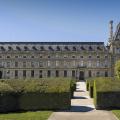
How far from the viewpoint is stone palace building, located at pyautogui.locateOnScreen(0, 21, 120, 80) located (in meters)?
87.2

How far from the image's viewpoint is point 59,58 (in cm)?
8819

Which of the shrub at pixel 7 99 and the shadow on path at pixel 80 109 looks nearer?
the shrub at pixel 7 99

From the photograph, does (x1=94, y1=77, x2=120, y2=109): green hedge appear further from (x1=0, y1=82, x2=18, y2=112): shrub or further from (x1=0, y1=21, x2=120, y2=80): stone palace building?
(x1=0, y1=21, x2=120, y2=80): stone palace building

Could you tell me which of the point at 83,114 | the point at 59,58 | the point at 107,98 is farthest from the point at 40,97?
the point at 59,58

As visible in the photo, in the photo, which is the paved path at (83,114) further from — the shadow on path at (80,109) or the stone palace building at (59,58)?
the stone palace building at (59,58)

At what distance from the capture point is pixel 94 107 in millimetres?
27906

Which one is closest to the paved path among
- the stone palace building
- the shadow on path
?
the shadow on path

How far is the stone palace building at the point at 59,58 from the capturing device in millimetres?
87250

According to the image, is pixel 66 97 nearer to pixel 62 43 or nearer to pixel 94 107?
pixel 94 107

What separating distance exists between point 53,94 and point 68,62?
206 ft

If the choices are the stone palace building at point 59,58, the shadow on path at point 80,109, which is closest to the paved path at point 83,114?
the shadow on path at point 80,109

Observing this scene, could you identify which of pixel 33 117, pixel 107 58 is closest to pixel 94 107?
pixel 33 117

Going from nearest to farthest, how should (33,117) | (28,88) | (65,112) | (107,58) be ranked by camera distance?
1. (33,117)
2. (65,112)
3. (28,88)
4. (107,58)

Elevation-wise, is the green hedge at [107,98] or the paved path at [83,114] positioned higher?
the green hedge at [107,98]
